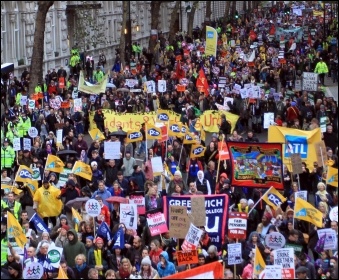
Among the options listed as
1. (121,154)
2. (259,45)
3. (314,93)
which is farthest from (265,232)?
(259,45)

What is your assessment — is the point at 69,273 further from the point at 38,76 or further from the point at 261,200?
the point at 38,76

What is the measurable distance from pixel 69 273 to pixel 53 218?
439 cm

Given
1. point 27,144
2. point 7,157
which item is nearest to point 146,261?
point 7,157

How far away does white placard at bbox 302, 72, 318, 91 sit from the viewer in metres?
31.7

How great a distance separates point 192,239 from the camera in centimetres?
1516

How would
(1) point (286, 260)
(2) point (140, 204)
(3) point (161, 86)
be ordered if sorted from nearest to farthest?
(1) point (286, 260), (2) point (140, 204), (3) point (161, 86)

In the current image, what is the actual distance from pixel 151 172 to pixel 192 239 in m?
6.00

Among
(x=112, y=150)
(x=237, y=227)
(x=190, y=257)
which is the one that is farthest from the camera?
(x=112, y=150)

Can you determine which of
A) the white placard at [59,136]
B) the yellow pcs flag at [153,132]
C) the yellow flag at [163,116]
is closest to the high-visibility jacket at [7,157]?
the white placard at [59,136]

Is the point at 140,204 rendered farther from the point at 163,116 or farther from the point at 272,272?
the point at 163,116

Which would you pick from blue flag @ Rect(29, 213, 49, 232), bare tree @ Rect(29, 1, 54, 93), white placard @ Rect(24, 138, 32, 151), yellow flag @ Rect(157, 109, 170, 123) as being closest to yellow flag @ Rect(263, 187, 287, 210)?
blue flag @ Rect(29, 213, 49, 232)

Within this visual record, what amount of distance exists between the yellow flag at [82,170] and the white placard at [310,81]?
1199 cm

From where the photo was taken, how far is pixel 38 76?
36.3 metres

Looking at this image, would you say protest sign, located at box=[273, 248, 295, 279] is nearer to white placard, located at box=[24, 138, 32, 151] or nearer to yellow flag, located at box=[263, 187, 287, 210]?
yellow flag, located at box=[263, 187, 287, 210]
